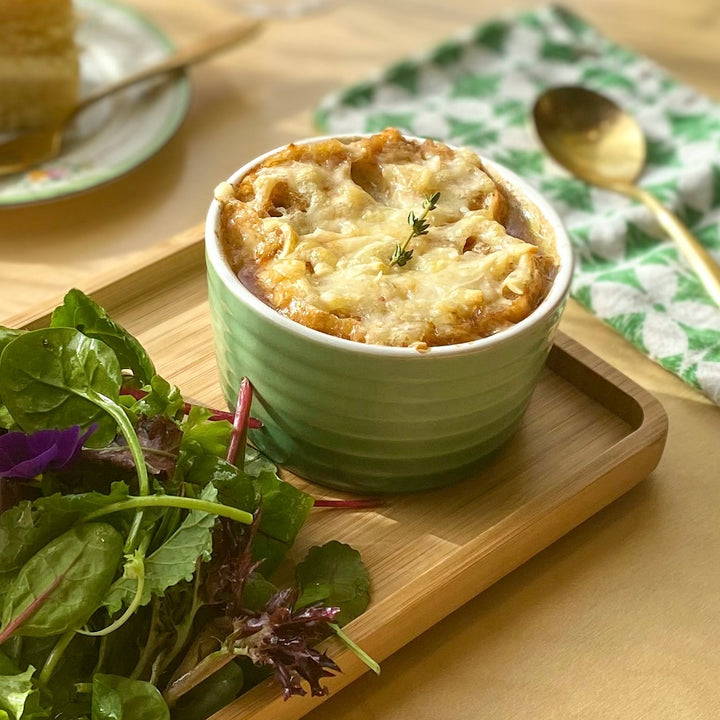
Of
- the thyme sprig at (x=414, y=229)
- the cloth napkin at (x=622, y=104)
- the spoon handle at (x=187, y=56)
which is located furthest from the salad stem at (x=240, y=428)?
the spoon handle at (x=187, y=56)

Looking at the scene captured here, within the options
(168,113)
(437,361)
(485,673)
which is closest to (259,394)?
(437,361)

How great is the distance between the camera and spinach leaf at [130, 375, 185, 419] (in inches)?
48.1

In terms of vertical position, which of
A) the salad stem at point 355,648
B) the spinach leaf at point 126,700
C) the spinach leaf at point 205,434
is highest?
the spinach leaf at point 205,434

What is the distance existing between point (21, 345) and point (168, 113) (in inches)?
38.0

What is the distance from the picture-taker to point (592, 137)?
2.09 meters

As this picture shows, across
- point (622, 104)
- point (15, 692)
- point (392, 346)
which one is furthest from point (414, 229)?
point (622, 104)

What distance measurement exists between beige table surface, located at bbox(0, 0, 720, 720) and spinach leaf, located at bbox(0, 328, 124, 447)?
400 millimetres

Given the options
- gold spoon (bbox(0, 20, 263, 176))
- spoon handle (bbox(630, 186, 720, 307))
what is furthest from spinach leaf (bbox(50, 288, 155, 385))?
spoon handle (bbox(630, 186, 720, 307))

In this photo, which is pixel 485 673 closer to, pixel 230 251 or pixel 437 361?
pixel 437 361

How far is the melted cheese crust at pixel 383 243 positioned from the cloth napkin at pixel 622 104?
0.41 metres

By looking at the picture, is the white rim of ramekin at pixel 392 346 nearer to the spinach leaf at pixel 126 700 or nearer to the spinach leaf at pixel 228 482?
the spinach leaf at pixel 228 482

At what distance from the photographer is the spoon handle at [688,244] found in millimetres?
1725

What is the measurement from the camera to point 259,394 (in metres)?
1.29

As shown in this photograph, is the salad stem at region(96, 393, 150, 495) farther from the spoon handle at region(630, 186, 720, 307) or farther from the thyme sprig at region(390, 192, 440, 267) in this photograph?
the spoon handle at region(630, 186, 720, 307)
